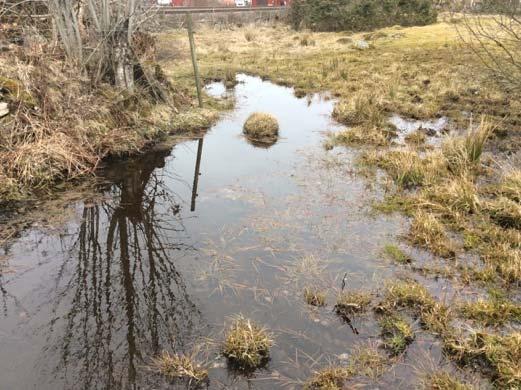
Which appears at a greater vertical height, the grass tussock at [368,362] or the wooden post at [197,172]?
the wooden post at [197,172]

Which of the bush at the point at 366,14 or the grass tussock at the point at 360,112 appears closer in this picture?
the grass tussock at the point at 360,112

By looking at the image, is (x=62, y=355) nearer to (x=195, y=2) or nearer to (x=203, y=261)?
(x=203, y=261)

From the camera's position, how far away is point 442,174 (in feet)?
28.2

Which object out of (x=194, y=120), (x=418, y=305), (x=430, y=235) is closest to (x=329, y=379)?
(x=418, y=305)

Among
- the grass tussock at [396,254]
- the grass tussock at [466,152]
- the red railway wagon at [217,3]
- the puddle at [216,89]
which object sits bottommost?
the grass tussock at [396,254]

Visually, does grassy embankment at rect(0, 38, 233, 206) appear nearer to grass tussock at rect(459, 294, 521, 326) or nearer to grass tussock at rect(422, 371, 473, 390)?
grass tussock at rect(422, 371, 473, 390)

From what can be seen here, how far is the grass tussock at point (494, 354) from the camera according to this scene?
4.05 metres

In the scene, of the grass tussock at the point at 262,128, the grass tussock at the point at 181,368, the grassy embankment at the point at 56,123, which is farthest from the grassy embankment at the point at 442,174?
the grassy embankment at the point at 56,123

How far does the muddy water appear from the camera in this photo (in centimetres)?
427

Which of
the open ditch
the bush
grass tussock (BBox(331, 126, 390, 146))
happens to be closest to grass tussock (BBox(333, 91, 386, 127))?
grass tussock (BBox(331, 126, 390, 146))

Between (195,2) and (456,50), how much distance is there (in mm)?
30888

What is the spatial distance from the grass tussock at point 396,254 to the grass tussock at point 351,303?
1.05 meters

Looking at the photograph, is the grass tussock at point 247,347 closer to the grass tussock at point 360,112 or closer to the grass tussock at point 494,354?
the grass tussock at point 494,354

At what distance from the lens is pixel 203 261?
235 inches
